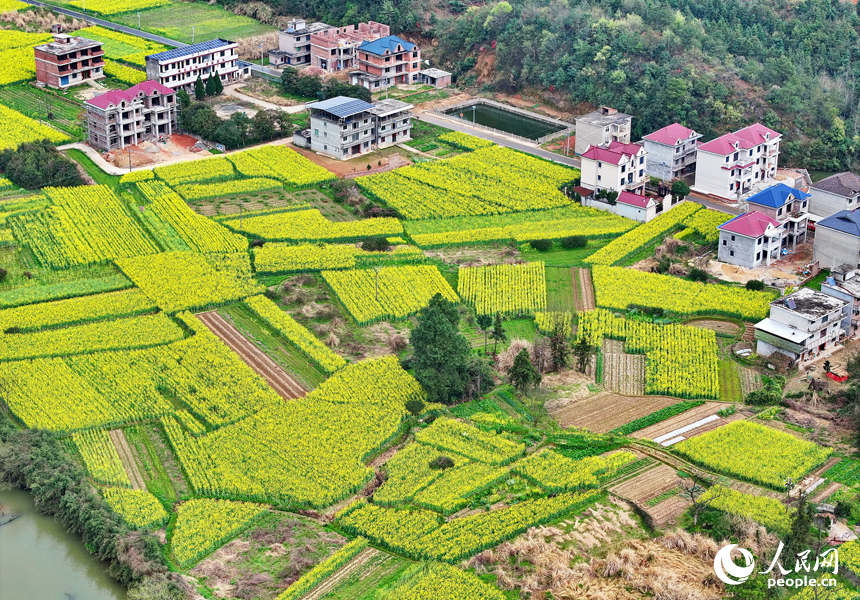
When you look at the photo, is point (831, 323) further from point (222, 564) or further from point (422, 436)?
point (222, 564)

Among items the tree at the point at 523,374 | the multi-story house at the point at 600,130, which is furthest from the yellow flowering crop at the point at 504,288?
the multi-story house at the point at 600,130

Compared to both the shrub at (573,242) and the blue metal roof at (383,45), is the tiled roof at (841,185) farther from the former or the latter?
the blue metal roof at (383,45)

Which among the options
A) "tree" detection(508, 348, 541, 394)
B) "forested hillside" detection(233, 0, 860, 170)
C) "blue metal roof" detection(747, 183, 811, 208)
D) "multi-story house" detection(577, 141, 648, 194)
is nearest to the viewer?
"tree" detection(508, 348, 541, 394)

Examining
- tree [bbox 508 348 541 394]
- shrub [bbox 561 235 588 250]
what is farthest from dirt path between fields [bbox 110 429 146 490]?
shrub [bbox 561 235 588 250]

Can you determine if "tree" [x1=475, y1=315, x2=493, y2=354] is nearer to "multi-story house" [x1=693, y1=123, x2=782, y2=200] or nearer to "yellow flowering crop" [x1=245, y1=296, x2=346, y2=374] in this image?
"yellow flowering crop" [x1=245, y1=296, x2=346, y2=374]

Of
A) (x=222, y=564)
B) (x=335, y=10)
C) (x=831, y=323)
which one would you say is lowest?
(x=222, y=564)

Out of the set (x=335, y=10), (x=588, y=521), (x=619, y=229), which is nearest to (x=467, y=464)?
(x=588, y=521)

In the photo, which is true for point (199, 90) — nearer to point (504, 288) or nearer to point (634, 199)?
point (634, 199)

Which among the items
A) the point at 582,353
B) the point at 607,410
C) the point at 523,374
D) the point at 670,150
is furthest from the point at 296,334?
the point at 670,150
